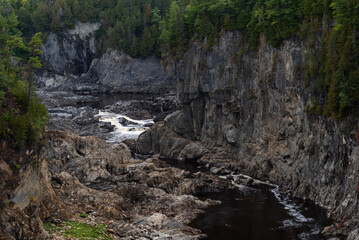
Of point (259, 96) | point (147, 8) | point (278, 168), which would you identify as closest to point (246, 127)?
point (259, 96)

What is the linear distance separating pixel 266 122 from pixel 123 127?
33.1 m

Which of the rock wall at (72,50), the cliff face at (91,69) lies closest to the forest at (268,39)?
the cliff face at (91,69)

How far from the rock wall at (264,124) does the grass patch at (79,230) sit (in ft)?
63.3

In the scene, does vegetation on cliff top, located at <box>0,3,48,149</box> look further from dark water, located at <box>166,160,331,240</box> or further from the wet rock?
the wet rock

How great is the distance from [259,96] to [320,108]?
1407 cm

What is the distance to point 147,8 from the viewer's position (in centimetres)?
13700

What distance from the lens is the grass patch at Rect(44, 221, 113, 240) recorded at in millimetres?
26053

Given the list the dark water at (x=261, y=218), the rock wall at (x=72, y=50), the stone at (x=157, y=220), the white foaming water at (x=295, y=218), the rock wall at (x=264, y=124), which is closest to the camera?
the stone at (x=157, y=220)

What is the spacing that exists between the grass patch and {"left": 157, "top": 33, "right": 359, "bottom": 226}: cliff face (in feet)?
65.0

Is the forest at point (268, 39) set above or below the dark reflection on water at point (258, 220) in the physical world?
above

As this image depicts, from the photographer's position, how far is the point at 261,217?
124 feet

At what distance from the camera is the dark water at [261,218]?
33812mm

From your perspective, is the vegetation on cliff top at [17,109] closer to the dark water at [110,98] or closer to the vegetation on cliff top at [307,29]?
the vegetation on cliff top at [307,29]

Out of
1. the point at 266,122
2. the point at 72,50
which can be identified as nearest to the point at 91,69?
the point at 72,50
